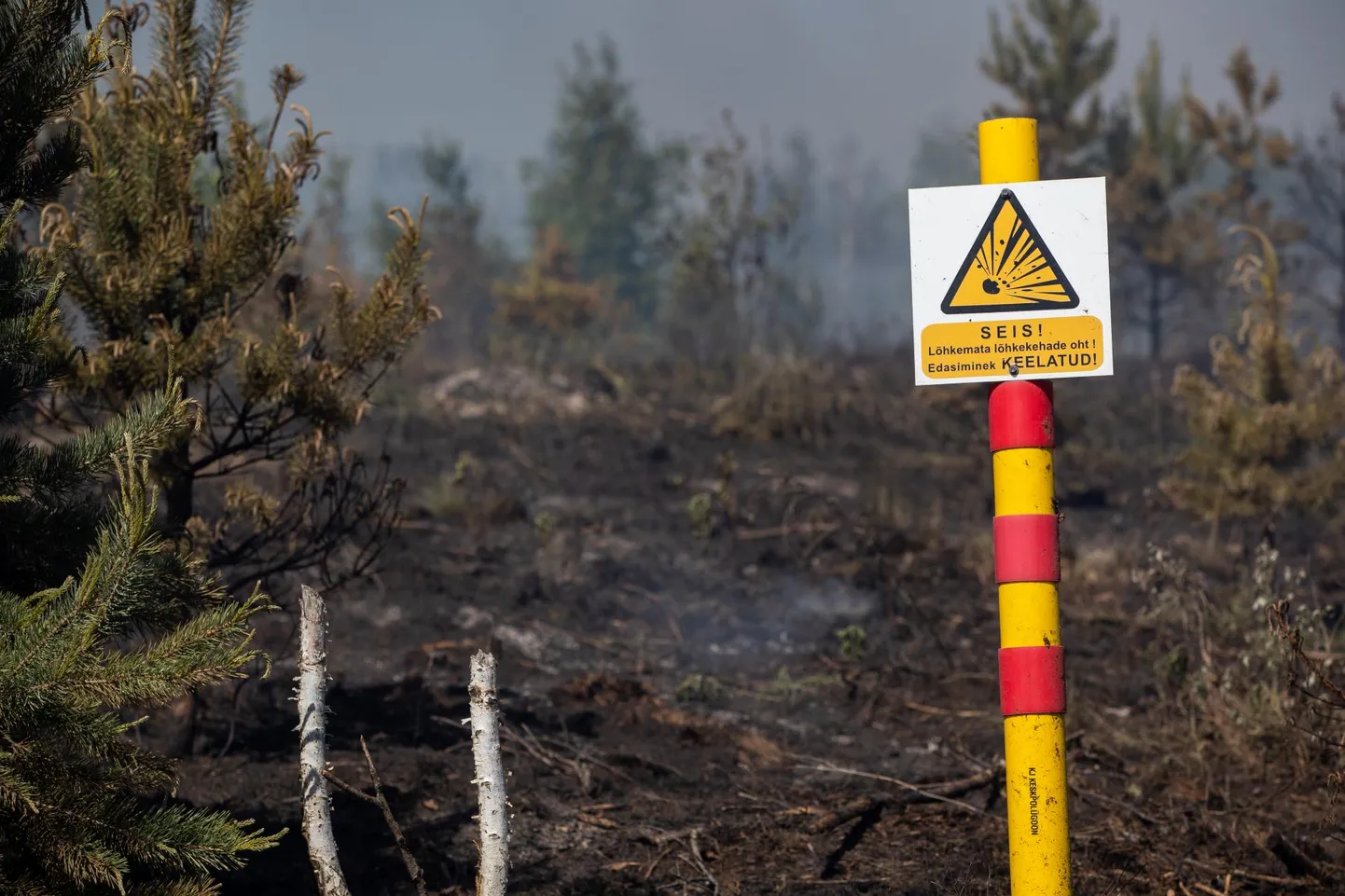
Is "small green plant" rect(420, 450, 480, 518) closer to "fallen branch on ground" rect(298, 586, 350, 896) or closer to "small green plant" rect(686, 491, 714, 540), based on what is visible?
"small green plant" rect(686, 491, 714, 540)

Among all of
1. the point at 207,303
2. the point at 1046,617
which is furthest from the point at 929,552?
the point at 1046,617

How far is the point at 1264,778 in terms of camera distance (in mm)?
6547

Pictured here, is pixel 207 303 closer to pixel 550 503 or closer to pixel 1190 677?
pixel 1190 677

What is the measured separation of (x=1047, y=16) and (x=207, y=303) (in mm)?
24687

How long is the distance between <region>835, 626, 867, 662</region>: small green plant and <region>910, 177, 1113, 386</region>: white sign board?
6.07 meters

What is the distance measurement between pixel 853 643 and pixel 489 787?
6.31 meters

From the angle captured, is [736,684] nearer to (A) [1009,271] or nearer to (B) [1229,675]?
(B) [1229,675]

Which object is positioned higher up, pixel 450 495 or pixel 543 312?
pixel 543 312

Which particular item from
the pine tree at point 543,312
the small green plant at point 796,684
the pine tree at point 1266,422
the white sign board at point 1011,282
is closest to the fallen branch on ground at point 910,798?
the white sign board at point 1011,282

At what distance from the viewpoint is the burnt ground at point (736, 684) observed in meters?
5.28

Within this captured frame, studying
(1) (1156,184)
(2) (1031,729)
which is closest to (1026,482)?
(2) (1031,729)

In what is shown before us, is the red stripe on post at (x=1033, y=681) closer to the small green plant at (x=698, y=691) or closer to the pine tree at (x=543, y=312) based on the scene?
the small green plant at (x=698, y=691)

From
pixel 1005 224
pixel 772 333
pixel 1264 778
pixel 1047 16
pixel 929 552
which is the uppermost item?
pixel 1047 16

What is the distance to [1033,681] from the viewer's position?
3.62 m
